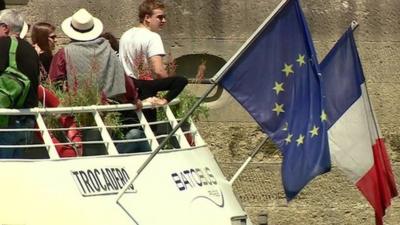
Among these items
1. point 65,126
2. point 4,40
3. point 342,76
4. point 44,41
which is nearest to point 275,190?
point 342,76

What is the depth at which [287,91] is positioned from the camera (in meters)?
11.1

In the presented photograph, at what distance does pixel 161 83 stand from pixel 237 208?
1183 mm

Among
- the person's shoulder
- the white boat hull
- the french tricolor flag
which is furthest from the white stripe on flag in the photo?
the person's shoulder

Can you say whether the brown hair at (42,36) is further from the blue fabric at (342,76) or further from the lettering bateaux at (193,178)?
the blue fabric at (342,76)

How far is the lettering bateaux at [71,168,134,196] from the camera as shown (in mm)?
10123

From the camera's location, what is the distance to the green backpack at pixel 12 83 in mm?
9891

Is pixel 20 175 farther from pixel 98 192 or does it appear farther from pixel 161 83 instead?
pixel 161 83

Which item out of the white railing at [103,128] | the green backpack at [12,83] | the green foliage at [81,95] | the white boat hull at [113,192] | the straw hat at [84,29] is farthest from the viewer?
the straw hat at [84,29]

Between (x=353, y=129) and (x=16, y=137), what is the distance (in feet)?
11.2

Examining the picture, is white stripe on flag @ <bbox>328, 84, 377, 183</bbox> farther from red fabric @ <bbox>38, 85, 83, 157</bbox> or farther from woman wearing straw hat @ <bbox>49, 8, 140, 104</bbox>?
red fabric @ <bbox>38, 85, 83, 157</bbox>

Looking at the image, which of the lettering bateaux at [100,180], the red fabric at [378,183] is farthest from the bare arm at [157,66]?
the red fabric at [378,183]

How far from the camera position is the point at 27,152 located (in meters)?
10.4

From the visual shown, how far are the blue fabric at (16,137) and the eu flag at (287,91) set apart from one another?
144cm

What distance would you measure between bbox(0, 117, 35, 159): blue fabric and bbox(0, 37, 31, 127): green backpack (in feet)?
0.28
